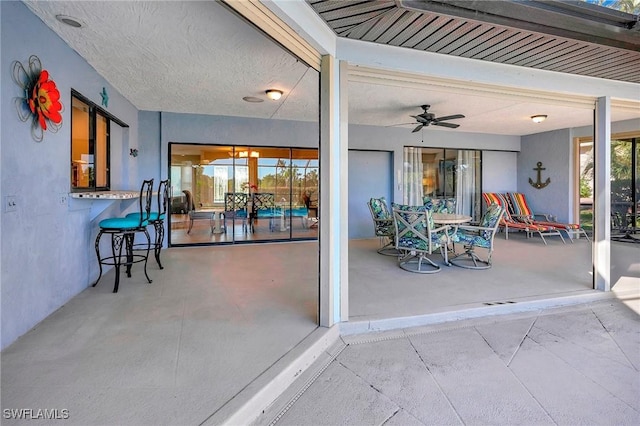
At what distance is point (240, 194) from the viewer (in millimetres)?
6906

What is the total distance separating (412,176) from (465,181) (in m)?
1.60

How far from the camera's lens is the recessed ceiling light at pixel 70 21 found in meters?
2.68

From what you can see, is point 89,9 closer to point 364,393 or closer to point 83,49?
point 83,49

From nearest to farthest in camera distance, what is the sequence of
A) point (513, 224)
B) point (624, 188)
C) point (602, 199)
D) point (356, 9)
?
point (356, 9) < point (602, 199) < point (513, 224) < point (624, 188)

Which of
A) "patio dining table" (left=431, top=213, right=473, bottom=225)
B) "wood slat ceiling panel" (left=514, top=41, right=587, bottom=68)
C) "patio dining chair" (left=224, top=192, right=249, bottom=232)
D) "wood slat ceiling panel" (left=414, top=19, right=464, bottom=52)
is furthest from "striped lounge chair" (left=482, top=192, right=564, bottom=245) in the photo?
A: "patio dining chair" (left=224, top=192, right=249, bottom=232)

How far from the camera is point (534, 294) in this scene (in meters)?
3.61

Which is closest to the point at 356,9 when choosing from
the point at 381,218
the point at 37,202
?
the point at 37,202

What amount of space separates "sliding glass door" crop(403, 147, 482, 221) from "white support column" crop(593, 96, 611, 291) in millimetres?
4201

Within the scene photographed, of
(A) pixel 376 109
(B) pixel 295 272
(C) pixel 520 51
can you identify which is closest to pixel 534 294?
(C) pixel 520 51

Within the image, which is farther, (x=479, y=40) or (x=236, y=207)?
(x=236, y=207)

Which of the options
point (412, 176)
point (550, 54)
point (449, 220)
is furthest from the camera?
point (412, 176)

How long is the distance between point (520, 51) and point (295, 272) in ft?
11.3

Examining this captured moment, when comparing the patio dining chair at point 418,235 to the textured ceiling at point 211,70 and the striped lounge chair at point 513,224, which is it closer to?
the textured ceiling at point 211,70

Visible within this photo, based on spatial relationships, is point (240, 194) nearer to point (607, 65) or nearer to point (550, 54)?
point (550, 54)
